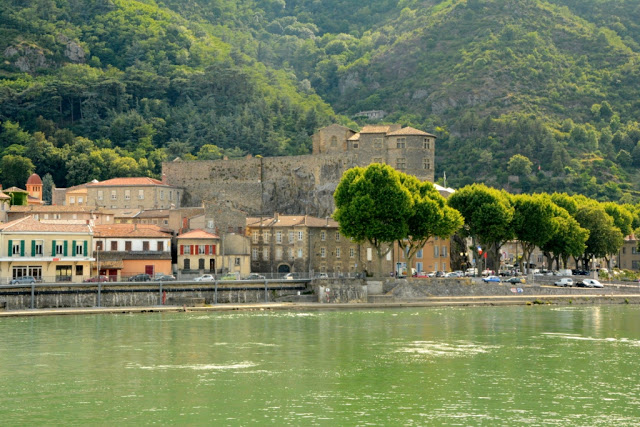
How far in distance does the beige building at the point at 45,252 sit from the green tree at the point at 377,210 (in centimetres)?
2061

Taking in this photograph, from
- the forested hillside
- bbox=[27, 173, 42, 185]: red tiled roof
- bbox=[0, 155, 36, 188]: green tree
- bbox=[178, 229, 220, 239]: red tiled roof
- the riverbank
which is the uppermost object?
the forested hillside

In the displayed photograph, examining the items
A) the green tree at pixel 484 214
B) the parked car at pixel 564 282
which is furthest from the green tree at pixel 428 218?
the parked car at pixel 564 282

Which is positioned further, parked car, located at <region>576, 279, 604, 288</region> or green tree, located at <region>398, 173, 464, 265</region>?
parked car, located at <region>576, 279, 604, 288</region>

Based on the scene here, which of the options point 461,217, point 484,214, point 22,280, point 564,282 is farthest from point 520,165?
point 22,280

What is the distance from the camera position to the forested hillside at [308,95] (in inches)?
5335

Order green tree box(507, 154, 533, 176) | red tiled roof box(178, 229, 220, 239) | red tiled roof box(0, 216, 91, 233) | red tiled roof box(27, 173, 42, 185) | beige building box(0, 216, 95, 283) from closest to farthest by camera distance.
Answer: beige building box(0, 216, 95, 283) < red tiled roof box(0, 216, 91, 233) < red tiled roof box(178, 229, 220, 239) < red tiled roof box(27, 173, 42, 185) < green tree box(507, 154, 533, 176)

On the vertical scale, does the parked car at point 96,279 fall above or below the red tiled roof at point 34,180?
below

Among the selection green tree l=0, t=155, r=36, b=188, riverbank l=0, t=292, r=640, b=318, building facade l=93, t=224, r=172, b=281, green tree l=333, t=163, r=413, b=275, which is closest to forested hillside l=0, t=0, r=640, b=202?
green tree l=0, t=155, r=36, b=188

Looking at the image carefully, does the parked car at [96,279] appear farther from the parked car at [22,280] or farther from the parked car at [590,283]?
the parked car at [590,283]

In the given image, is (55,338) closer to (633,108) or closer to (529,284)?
(529,284)

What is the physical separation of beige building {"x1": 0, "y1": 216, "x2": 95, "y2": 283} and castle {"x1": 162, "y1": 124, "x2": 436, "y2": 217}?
33.0 meters

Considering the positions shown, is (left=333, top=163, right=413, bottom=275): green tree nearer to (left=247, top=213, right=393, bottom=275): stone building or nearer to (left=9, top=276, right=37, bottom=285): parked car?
(left=247, top=213, right=393, bottom=275): stone building

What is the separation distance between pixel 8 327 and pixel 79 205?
45.6 meters

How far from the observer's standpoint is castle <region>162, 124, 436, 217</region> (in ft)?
322
